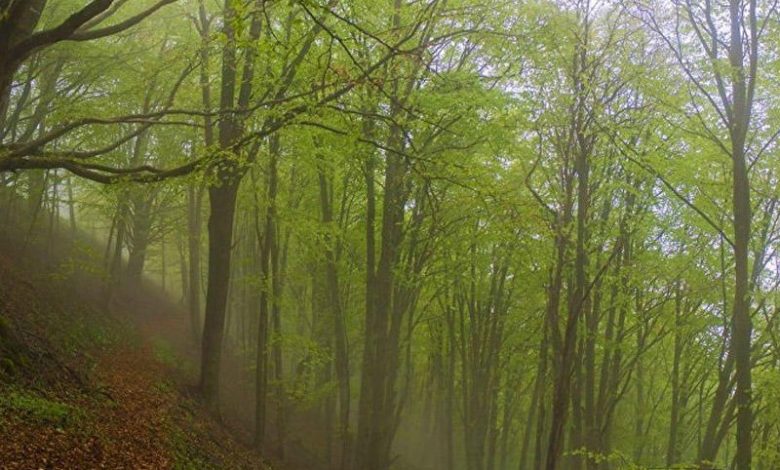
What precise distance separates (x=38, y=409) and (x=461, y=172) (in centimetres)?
666

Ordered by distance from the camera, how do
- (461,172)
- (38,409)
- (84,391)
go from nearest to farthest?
(38,409), (84,391), (461,172)

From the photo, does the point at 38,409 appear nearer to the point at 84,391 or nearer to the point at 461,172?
the point at 84,391

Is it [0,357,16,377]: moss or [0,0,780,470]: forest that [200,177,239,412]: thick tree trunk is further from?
[0,357,16,377]: moss

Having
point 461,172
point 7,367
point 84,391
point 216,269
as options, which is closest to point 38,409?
point 7,367

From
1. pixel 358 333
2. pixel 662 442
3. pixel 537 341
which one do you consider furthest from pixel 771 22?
pixel 662 442

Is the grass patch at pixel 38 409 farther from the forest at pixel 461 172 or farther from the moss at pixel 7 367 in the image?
the moss at pixel 7 367

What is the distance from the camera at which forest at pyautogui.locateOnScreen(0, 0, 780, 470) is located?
9.11 m

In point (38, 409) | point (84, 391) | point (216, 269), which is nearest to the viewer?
point (38, 409)

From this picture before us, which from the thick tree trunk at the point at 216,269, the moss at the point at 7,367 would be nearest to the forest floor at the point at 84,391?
the moss at the point at 7,367

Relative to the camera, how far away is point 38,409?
7.54 meters

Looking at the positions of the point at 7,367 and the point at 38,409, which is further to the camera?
the point at 7,367

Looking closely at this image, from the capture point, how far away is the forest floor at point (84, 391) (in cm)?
723

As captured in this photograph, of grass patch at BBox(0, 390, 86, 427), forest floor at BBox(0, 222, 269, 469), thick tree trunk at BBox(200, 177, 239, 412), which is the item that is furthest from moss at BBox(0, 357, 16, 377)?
thick tree trunk at BBox(200, 177, 239, 412)

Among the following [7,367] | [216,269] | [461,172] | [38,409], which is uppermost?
[461,172]
